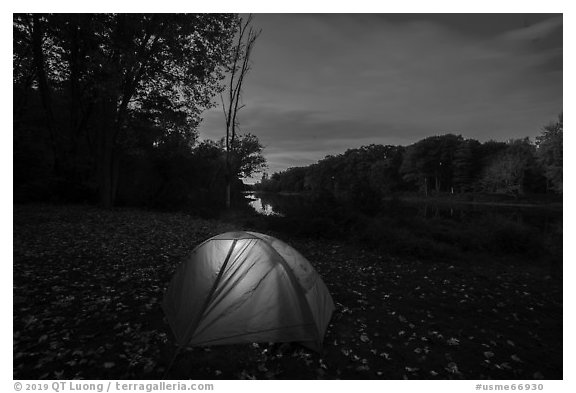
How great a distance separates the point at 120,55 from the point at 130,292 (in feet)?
44.1

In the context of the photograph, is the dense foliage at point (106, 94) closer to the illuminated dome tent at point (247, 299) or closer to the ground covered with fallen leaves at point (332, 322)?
the ground covered with fallen leaves at point (332, 322)

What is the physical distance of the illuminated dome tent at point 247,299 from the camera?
14.2 feet

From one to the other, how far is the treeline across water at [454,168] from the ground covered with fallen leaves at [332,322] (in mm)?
7836

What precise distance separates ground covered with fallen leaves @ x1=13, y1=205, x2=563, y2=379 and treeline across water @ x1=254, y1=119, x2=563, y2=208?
7.84 metres

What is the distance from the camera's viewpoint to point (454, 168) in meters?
66.5

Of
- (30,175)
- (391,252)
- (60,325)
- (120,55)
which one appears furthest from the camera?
(30,175)

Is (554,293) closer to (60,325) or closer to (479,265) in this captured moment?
(479,265)

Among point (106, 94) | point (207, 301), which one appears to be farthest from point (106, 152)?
point (207, 301)

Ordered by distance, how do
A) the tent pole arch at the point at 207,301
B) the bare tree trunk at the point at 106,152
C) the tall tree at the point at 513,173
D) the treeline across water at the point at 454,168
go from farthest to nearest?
the tall tree at the point at 513,173, the treeline across water at the point at 454,168, the bare tree trunk at the point at 106,152, the tent pole arch at the point at 207,301

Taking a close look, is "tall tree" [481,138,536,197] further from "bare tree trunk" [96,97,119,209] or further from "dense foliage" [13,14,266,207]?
"bare tree trunk" [96,97,119,209]

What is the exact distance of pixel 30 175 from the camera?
53.5 feet

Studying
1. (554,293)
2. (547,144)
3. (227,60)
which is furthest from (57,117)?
(547,144)

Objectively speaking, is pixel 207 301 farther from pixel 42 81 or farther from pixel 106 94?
pixel 42 81

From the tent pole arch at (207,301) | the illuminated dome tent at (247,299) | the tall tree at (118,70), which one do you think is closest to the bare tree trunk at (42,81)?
the tall tree at (118,70)
